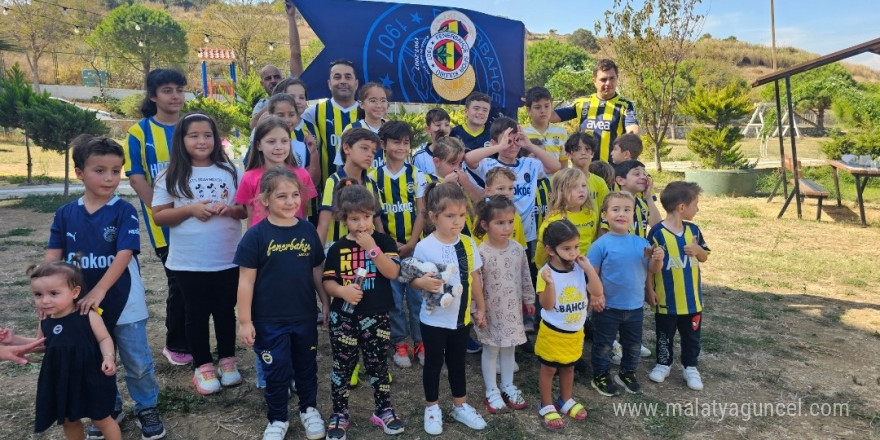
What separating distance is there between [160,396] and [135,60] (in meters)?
53.5

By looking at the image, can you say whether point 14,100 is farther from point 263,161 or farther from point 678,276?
point 678,276

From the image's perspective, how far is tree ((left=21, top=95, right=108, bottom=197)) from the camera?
11.5 m

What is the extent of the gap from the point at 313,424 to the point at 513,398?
3.94 feet

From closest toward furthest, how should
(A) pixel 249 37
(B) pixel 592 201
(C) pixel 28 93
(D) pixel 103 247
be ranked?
(D) pixel 103 247 → (B) pixel 592 201 → (C) pixel 28 93 → (A) pixel 249 37

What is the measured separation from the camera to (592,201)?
398cm

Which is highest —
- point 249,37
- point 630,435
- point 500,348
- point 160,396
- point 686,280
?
point 249,37

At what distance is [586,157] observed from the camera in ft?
13.9

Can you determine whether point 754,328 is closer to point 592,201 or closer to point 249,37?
point 592,201

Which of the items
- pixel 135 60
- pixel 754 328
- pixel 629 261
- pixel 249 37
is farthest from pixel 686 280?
pixel 135 60

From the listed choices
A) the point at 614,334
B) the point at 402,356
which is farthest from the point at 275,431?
the point at 614,334

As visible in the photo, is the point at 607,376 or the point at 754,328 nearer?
the point at 607,376

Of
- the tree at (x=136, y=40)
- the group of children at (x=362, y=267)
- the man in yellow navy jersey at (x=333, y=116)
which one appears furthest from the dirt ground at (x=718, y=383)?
the tree at (x=136, y=40)

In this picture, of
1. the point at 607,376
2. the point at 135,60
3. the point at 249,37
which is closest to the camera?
the point at 607,376

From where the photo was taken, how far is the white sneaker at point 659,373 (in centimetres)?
384
